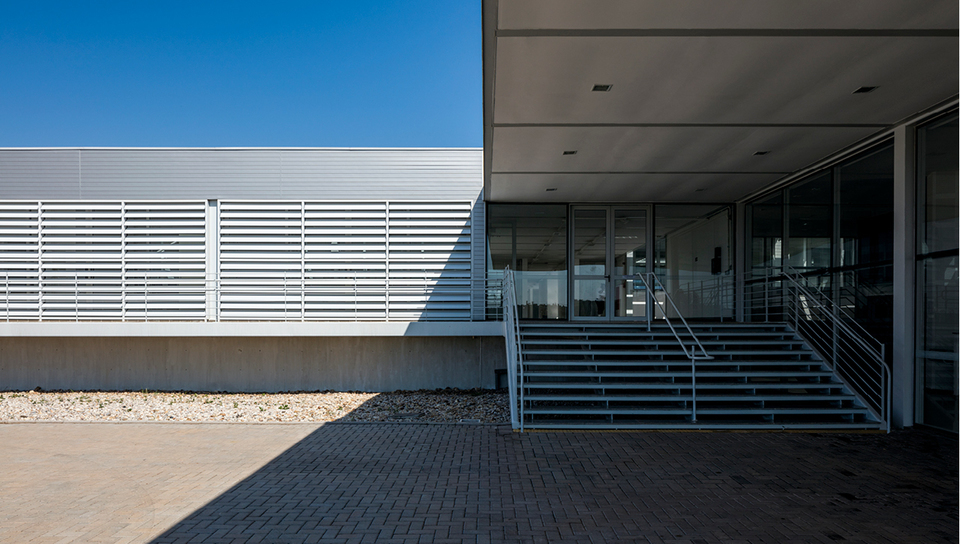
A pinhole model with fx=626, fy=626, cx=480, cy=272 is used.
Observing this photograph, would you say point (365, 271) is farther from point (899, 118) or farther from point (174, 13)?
point (174, 13)

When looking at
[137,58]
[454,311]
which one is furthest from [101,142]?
[137,58]

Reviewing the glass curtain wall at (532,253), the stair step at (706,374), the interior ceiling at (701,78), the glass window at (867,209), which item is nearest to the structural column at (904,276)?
the glass window at (867,209)

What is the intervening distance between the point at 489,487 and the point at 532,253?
7.12 metres

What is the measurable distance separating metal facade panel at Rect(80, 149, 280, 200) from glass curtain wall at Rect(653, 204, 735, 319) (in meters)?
7.71

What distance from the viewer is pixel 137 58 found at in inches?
812

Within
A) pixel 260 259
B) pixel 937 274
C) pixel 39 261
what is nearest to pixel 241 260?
pixel 260 259

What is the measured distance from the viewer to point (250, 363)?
12.2 metres

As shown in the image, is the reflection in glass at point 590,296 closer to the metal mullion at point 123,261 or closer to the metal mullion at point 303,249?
the metal mullion at point 303,249

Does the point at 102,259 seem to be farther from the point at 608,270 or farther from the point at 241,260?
the point at 608,270

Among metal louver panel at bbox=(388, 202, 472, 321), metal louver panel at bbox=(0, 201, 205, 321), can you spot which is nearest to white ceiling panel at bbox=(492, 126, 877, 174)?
metal louver panel at bbox=(388, 202, 472, 321)

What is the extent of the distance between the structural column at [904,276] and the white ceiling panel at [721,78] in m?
0.54

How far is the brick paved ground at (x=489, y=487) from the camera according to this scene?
4293mm

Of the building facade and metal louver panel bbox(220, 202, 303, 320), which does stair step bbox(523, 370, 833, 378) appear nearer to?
the building facade

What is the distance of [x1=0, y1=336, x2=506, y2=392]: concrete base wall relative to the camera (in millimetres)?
12109
